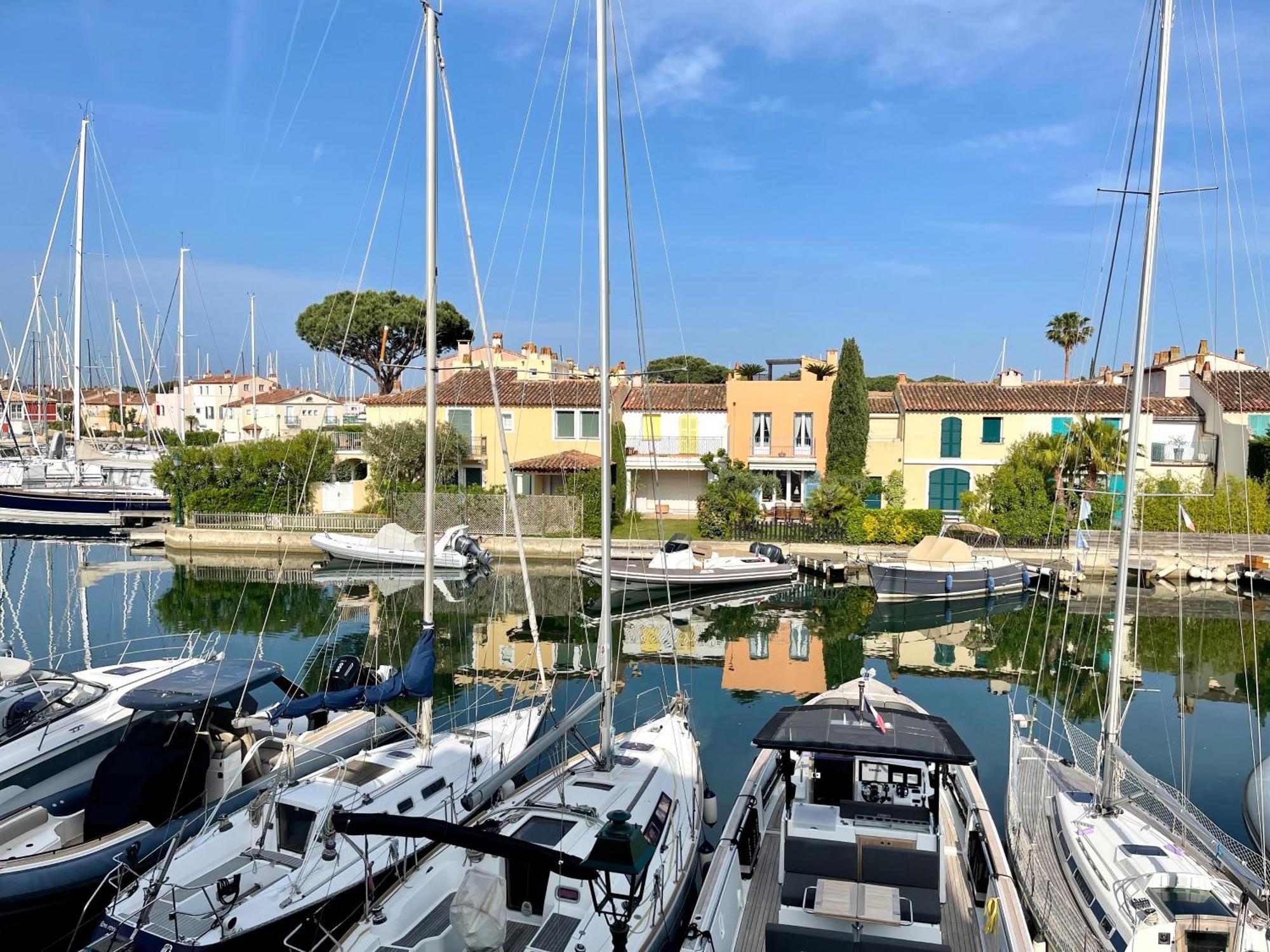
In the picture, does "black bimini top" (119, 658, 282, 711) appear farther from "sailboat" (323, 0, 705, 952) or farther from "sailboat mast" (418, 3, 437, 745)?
"sailboat" (323, 0, 705, 952)

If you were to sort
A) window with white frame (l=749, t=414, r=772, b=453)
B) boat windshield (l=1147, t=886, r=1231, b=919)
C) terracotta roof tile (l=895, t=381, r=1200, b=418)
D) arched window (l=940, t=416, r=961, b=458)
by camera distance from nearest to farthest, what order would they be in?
1. boat windshield (l=1147, t=886, r=1231, b=919)
2. terracotta roof tile (l=895, t=381, r=1200, b=418)
3. arched window (l=940, t=416, r=961, b=458)
4. window with white frame (l=749, t=414, r=772, b=453)

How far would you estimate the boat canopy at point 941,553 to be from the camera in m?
34.7

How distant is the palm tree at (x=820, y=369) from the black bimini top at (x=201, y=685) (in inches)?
1543

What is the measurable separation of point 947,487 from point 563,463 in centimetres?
1974

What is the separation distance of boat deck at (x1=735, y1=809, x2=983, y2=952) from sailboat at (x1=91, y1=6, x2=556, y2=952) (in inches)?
125

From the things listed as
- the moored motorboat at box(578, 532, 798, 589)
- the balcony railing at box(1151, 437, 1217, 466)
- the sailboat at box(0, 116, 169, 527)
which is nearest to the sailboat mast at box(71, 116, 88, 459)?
the sailboat at box(0, 116, 169, 527)

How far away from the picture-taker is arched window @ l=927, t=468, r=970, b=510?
148 ft

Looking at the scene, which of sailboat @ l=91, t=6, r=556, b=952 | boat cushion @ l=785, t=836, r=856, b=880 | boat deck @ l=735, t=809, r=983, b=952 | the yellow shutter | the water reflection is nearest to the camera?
boat cushion @ l=785, t=836, r=856, b=880

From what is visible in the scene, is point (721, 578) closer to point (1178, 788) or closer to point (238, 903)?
point (1178, 788)

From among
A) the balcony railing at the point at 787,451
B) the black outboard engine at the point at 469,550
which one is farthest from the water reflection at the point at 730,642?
the balcony railing at the point at 787,451

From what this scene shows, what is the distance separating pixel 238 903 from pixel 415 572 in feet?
100.0

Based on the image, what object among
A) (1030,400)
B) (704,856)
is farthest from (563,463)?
(704,856)

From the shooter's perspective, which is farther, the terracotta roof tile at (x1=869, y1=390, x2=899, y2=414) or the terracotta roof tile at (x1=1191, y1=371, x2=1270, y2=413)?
the terracotta roof tile at (x1=869, y1=390, x2=899, y2=414)

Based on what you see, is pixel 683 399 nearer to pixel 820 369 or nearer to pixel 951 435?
pixel 820 369
